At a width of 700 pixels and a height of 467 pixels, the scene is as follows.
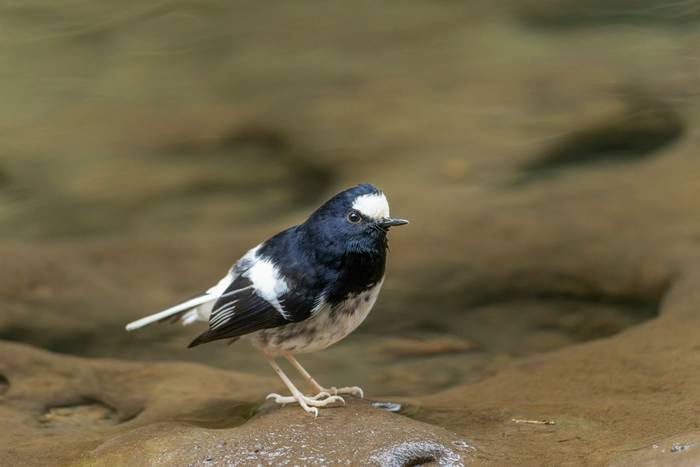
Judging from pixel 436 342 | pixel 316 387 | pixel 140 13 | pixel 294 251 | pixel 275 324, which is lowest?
pixel 436 342

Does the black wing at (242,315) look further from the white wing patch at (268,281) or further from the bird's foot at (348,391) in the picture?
the bird's foot at (348,391)

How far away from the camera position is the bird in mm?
3850

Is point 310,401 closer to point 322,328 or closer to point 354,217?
point 322,328

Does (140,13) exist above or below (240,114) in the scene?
above

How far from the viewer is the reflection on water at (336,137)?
20.5 feet

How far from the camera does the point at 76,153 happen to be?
7.38m

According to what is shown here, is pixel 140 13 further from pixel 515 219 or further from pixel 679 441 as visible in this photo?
pixel 679 441

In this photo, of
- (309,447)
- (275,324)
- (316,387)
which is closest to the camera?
(309,447)

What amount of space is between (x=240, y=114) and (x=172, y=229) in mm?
1134

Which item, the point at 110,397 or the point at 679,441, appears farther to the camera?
the point at 110,397

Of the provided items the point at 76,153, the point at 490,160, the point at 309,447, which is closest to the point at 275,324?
the point at 309,447

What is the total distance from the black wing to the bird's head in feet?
1.12

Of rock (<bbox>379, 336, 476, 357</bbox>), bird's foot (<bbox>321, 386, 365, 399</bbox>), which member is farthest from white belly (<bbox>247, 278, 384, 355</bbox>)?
rock (<bbox>379, 336, 476, 357</bbox>)

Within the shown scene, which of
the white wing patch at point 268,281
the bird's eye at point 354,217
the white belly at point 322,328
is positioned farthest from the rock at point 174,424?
the bird's eye at point 354,217
